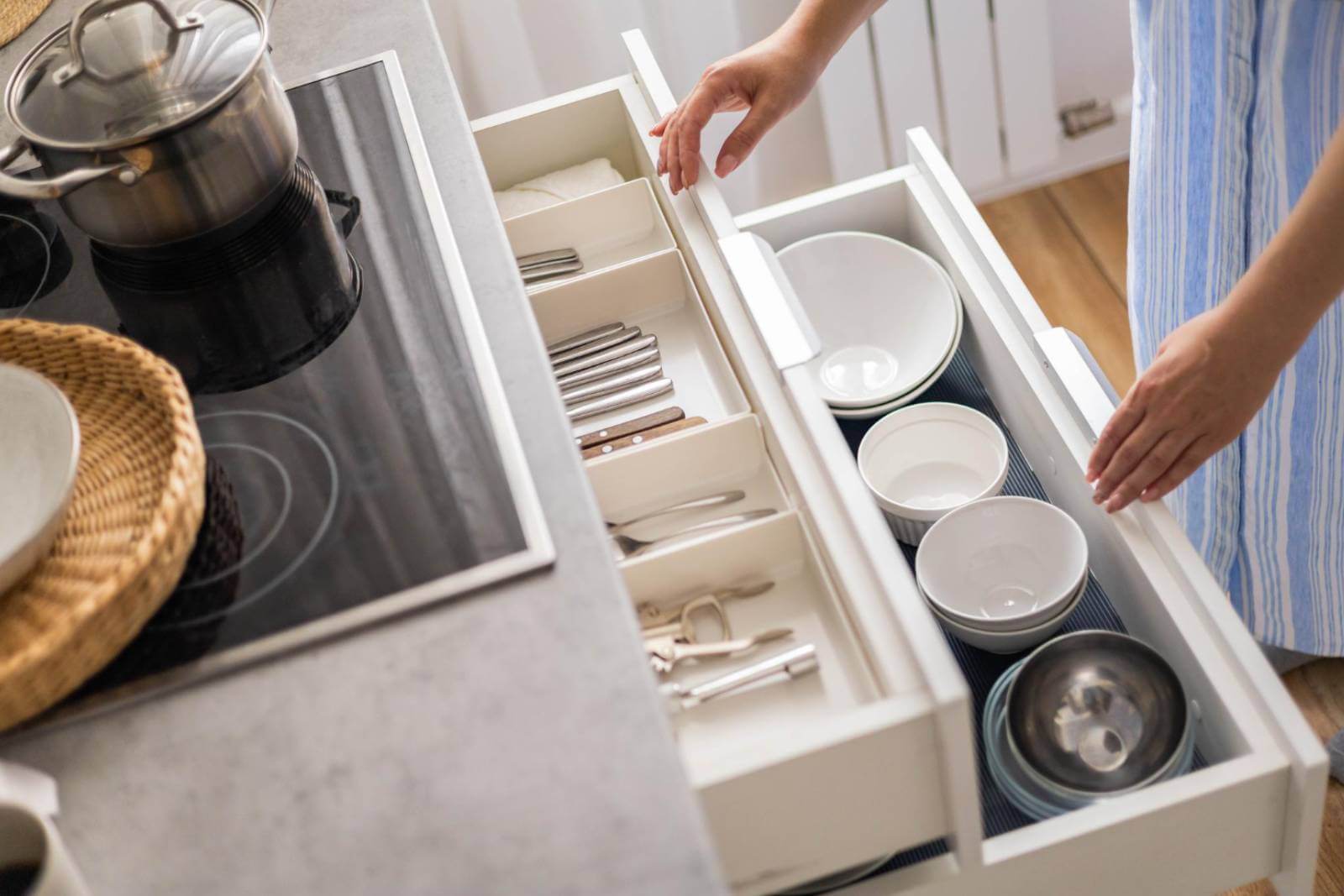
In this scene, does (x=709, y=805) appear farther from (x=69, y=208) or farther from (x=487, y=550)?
(x=69, y=208)

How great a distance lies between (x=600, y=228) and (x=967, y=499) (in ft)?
1.51

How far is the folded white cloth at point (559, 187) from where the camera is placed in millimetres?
1325

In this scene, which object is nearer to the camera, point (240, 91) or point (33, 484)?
point (33, 484)

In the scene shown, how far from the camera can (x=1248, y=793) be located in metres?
0.83

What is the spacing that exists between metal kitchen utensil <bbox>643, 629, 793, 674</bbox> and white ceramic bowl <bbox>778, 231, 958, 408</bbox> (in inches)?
16.9

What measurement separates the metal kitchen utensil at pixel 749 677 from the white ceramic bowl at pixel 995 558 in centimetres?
23

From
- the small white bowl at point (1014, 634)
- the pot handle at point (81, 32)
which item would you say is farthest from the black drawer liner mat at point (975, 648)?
the pot handle at point (81, 32)

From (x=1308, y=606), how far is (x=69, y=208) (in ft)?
4.21

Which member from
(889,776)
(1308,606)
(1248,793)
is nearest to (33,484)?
(889,776)

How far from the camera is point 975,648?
1.08 metres

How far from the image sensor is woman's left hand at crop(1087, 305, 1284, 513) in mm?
917

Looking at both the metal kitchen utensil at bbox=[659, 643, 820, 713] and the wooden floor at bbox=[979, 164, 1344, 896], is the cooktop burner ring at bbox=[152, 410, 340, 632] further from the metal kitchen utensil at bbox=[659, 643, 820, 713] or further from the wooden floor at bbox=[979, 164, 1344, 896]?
the wooden floor at bbox=[979, 164, 1344, 896]

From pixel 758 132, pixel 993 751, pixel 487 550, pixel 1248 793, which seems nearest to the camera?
pixel 487 550

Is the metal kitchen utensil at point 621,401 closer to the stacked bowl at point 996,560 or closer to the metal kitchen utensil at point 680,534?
the metal kitchen utensil at point 680,534
